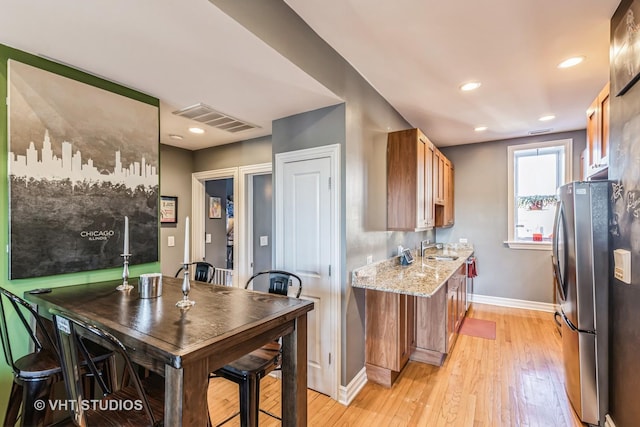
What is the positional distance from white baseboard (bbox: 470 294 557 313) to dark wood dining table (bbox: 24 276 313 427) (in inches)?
166

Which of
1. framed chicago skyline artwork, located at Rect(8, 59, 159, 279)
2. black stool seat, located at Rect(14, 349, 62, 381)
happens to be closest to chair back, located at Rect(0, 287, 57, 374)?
black stool seat, located at Rect(14, 349, 62, 381)

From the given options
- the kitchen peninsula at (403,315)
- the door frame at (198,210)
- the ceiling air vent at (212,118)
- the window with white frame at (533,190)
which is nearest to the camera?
the kitchen peninsula at (403,315)

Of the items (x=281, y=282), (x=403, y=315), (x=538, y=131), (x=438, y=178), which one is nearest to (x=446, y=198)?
(x=438, y=178)

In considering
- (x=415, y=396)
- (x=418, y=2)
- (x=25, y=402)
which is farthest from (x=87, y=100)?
(x=415, y=396)

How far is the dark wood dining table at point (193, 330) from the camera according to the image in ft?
3.45

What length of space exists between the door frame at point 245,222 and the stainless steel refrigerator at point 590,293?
311cm

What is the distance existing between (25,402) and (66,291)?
57 centimetres

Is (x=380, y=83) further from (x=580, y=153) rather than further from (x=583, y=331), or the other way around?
(x=580, y=153)

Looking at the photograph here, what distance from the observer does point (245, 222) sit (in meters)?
3.67

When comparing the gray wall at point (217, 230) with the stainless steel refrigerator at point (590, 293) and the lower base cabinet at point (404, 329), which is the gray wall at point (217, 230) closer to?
the lower base cabinet at point (404, 329)

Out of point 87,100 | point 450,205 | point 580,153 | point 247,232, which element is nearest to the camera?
point 87,100

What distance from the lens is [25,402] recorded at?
142 cm

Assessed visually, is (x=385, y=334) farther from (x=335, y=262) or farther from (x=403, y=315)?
(x=335, y=262)

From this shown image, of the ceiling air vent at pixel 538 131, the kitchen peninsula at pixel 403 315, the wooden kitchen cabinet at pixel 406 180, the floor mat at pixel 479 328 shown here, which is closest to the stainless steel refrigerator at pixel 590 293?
the kitchen peninsula at pixel 403 315
